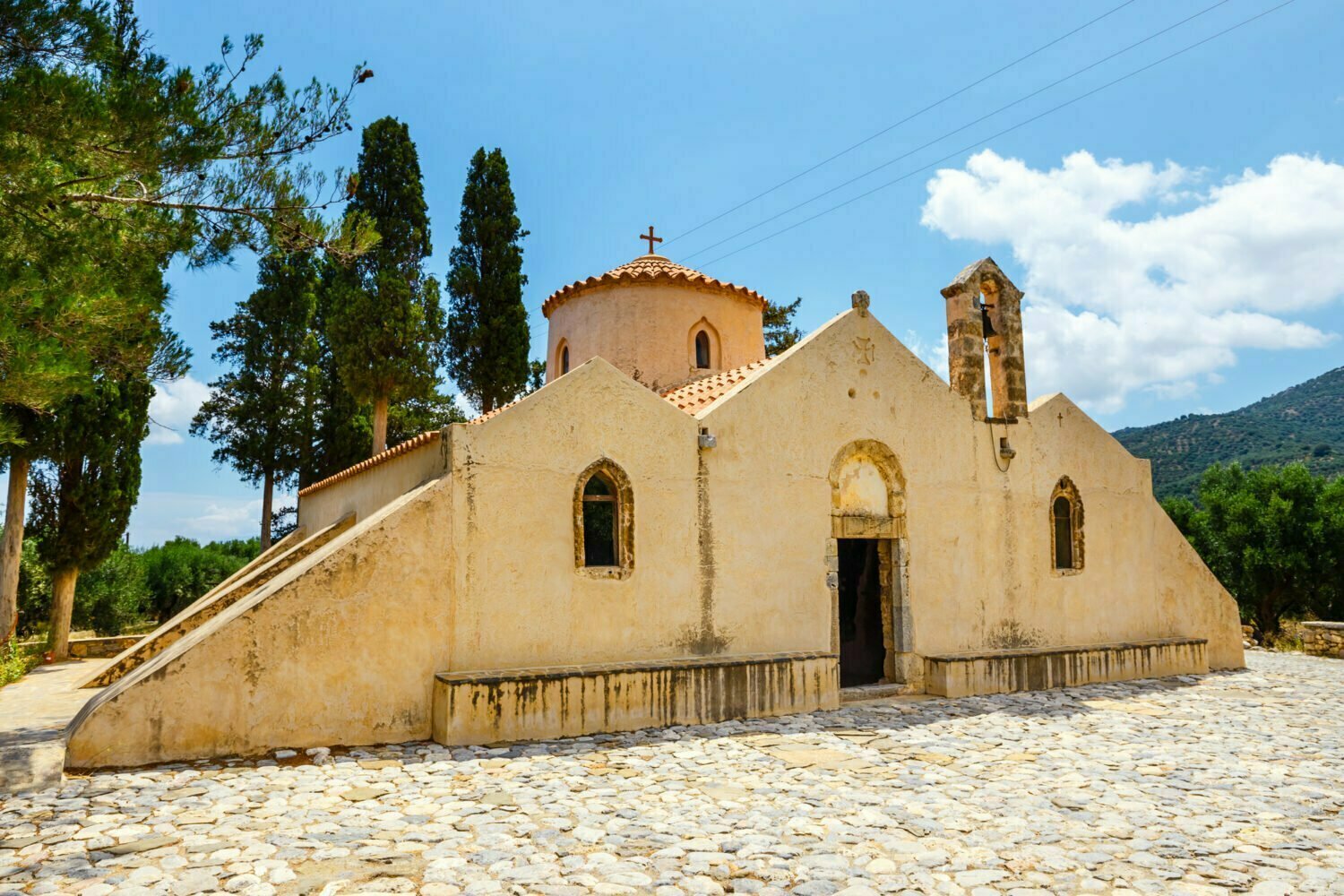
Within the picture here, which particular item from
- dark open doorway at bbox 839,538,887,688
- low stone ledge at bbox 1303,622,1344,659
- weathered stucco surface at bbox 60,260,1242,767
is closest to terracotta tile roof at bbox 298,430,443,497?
weathered stucco surface at bbox 60,260,1242,767

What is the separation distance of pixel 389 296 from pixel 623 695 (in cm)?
1201

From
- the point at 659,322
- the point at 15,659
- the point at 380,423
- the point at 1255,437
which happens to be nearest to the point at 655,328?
the point at 659,322

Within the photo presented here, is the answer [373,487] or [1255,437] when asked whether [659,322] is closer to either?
[373,487]

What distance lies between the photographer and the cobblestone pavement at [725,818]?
496cm

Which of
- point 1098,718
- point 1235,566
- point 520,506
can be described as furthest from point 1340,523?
point 520,506

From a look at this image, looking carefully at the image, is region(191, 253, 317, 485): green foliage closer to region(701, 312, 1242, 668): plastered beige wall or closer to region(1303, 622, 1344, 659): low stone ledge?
region(701, 312, 1242, 668): plastered beige wall

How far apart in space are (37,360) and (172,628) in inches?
236

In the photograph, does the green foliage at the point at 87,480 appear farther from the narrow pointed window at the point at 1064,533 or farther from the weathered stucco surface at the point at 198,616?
the narrow pointed window at the point at 1064,533

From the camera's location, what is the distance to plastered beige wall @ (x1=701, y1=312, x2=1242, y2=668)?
422 inches

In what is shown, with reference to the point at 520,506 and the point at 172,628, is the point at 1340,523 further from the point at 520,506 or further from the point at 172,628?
the point at 172,628

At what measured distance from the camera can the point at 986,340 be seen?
14.0 meters

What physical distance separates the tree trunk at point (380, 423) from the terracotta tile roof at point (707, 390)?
825 centimetres

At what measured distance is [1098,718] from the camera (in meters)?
10.2

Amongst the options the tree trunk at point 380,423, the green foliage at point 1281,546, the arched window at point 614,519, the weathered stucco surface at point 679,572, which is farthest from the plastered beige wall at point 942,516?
the tree trunk at point 380,423
